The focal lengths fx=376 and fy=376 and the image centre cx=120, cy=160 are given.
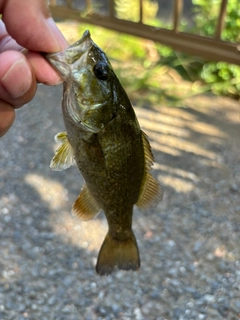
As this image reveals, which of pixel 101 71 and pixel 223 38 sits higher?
pixel 101 71

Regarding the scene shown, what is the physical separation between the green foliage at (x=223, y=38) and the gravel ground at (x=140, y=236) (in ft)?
1.65

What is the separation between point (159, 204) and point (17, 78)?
1.87 metres

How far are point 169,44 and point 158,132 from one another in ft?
3.32

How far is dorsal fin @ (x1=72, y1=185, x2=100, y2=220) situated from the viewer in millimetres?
1600

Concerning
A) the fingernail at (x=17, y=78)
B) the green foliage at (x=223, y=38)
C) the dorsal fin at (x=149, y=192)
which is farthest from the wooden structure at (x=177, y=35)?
the fingernail at (x=17, y=78)

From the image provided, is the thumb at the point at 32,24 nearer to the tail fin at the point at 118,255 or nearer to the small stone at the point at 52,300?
the tail fin at the point at 118,255

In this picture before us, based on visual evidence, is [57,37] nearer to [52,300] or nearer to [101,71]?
[101,71]

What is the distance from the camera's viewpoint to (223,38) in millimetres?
3795

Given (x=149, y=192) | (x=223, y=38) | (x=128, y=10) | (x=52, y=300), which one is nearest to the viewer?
(x=149, y=192)

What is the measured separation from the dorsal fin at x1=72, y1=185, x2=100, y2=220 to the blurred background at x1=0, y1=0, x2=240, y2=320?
854 mm

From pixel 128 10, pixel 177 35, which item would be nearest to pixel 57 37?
pixel 177 35

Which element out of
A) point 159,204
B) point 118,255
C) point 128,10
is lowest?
point 159,204

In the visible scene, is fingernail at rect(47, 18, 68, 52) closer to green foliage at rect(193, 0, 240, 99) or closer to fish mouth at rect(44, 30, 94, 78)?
fish mouth at rect(44, 30, 94, 78)

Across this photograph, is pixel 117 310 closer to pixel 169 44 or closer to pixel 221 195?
pixel 221 195
